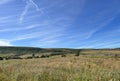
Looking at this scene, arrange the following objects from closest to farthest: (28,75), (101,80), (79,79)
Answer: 1. (101,80)
2. (79,79)
3. (28,75)

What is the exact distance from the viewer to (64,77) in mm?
8438

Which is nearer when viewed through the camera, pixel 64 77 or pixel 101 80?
pixel 101 80

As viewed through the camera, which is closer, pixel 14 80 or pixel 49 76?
pixel 14 80

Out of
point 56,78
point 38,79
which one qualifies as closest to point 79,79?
point 56,78

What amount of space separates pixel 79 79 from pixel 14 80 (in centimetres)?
220

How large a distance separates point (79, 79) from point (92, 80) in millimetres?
624

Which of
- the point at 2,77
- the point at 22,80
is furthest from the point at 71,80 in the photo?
Result: the point at 2,77

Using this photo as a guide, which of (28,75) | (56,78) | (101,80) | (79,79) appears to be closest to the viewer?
(101,80)

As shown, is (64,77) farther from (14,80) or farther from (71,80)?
(14,80)

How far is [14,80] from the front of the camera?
26.3ft

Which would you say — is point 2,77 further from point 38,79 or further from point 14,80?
point 38,79

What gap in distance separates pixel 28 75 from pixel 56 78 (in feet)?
4.06

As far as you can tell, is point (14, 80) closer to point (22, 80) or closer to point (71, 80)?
point (22, 80)

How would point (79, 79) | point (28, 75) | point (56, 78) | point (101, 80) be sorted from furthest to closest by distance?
point (28, 75) → point (56, 78) → point (79, 79) → point (101, 80)
